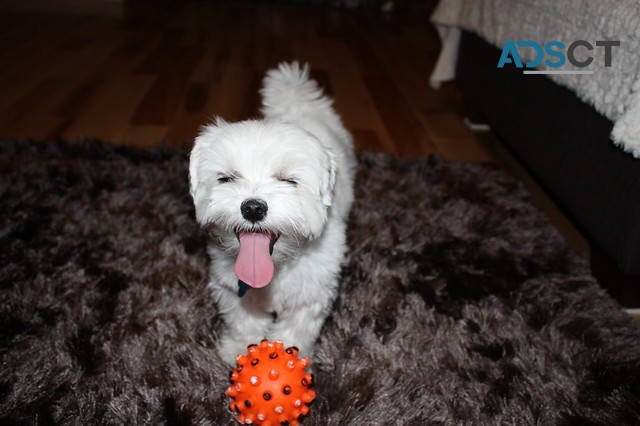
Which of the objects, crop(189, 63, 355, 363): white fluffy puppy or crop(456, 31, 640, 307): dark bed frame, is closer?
crop(189, 63, 355, 363): white fluffy puppy

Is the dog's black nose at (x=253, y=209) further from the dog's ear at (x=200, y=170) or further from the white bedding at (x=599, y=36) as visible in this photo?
the white bedding at (x=599, y=36)

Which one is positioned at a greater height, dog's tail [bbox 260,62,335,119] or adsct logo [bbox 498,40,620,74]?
adsct logo [bbox 498,40,620,74]

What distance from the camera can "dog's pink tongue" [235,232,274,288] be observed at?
51.3 inches

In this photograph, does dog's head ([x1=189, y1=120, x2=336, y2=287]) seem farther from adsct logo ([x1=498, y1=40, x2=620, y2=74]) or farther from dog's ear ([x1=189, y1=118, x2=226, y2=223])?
adsct logo ([x1=498, y1=40, x2=620, y2=74])

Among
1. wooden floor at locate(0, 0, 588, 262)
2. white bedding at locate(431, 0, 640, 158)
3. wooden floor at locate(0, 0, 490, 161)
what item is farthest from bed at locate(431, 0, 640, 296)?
wooden floor at locate(0, 0, 490, 161)

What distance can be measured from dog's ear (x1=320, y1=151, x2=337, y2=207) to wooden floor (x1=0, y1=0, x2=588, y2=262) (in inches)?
51.5

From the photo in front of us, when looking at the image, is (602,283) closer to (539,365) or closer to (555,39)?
(539,365)

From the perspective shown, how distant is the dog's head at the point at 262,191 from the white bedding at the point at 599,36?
0.88m

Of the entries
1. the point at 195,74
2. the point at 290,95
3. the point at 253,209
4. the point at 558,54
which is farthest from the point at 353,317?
the point at 195,74

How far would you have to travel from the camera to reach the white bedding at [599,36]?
1567 mm

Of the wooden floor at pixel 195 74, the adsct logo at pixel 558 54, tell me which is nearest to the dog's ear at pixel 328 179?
the adsct logo at pixel 558 54

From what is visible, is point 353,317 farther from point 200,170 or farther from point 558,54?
point 558,54

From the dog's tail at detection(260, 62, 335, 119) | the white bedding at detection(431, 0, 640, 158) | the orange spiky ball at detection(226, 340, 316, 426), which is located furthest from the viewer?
the dog's tail at detection(260, 62, 335, 119)

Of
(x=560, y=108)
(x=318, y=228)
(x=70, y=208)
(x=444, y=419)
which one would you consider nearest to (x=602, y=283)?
(x=560, y=108)
